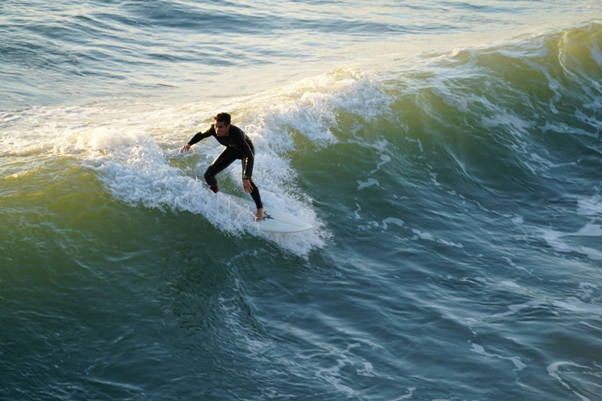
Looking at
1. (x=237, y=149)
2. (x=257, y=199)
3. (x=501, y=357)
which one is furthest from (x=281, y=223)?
(x=501, y=357)

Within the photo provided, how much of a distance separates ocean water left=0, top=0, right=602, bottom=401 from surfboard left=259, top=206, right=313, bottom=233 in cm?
18

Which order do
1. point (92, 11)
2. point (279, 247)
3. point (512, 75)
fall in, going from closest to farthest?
1. point (279, 247)
2. point (512, 75)
3. point (92, 11)

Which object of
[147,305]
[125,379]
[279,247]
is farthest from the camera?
[279,247]

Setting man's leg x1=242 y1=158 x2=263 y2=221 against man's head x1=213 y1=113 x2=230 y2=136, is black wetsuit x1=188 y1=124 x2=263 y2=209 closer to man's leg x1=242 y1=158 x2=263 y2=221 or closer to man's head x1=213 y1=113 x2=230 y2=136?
man's leg x1=242 y1=158 x2=263 y2=221

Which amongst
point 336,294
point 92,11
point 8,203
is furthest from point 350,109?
point 92,11

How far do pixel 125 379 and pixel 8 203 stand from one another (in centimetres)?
405

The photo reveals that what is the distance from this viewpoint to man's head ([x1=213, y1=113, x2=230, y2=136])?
9836mm

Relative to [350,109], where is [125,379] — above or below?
below

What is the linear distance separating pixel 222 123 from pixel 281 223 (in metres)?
1.86

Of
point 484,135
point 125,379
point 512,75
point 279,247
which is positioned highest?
point 512,75

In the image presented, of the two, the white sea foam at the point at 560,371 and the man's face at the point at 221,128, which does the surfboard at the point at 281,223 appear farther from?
the white sea foam at the point at 560,371

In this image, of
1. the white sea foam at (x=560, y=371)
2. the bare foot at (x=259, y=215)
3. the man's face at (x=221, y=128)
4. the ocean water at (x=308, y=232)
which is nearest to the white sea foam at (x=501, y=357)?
the ocean water at (x=308, y=232)

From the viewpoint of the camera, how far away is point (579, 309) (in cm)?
966

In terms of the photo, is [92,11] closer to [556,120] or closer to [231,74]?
[231,74]
